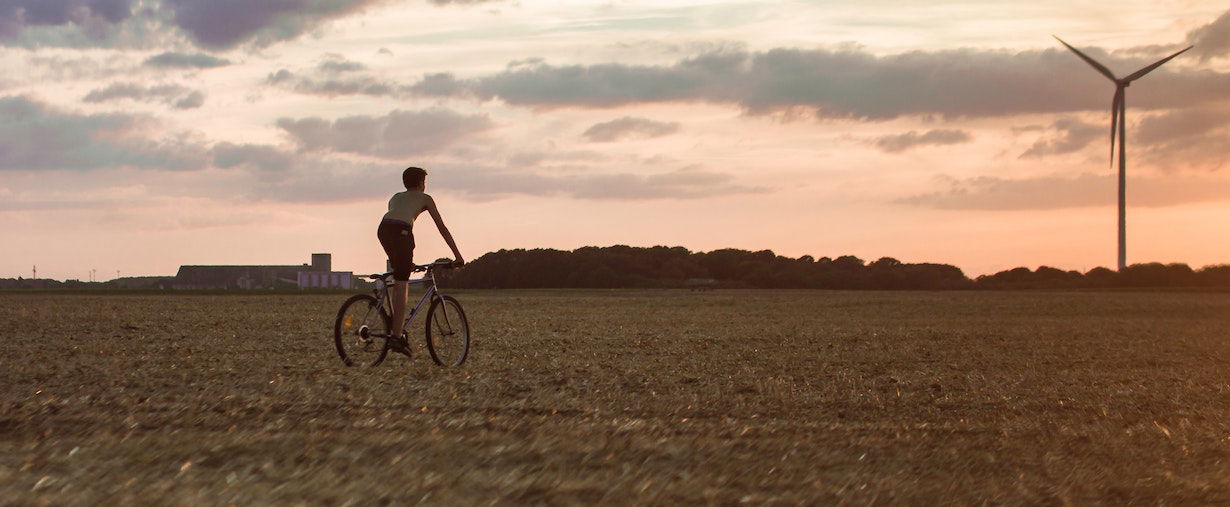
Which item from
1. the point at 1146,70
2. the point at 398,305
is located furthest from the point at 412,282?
the point at 1146,70

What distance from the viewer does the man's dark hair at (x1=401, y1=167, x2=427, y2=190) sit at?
11.4m

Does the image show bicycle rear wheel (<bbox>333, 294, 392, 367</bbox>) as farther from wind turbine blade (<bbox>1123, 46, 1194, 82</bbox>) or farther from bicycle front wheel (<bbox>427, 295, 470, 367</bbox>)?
wind turbine blade (<bbox>1123, 46, 1194, 82</bbox>)

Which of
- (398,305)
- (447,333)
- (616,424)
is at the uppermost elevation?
(398,305)

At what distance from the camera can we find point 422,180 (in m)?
11.5

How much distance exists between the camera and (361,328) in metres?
11.7

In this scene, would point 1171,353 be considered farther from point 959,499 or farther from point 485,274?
point 485,274

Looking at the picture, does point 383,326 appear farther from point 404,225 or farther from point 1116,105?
point 1116,105

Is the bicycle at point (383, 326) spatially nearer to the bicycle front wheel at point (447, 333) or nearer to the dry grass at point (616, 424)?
the bicycle front wheel at point (447, 333)

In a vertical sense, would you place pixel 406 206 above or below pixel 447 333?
above

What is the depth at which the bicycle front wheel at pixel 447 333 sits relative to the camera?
39.2ft

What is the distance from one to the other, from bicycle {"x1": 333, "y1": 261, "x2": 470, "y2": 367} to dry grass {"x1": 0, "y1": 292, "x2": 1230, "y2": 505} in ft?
1.04

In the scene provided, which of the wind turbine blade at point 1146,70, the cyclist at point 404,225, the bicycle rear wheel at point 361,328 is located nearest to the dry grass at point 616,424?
the bicycle rear wheel at point 361,328

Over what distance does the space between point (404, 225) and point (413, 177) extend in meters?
0.48

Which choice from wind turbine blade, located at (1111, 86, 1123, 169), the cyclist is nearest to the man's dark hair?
the cyclist
